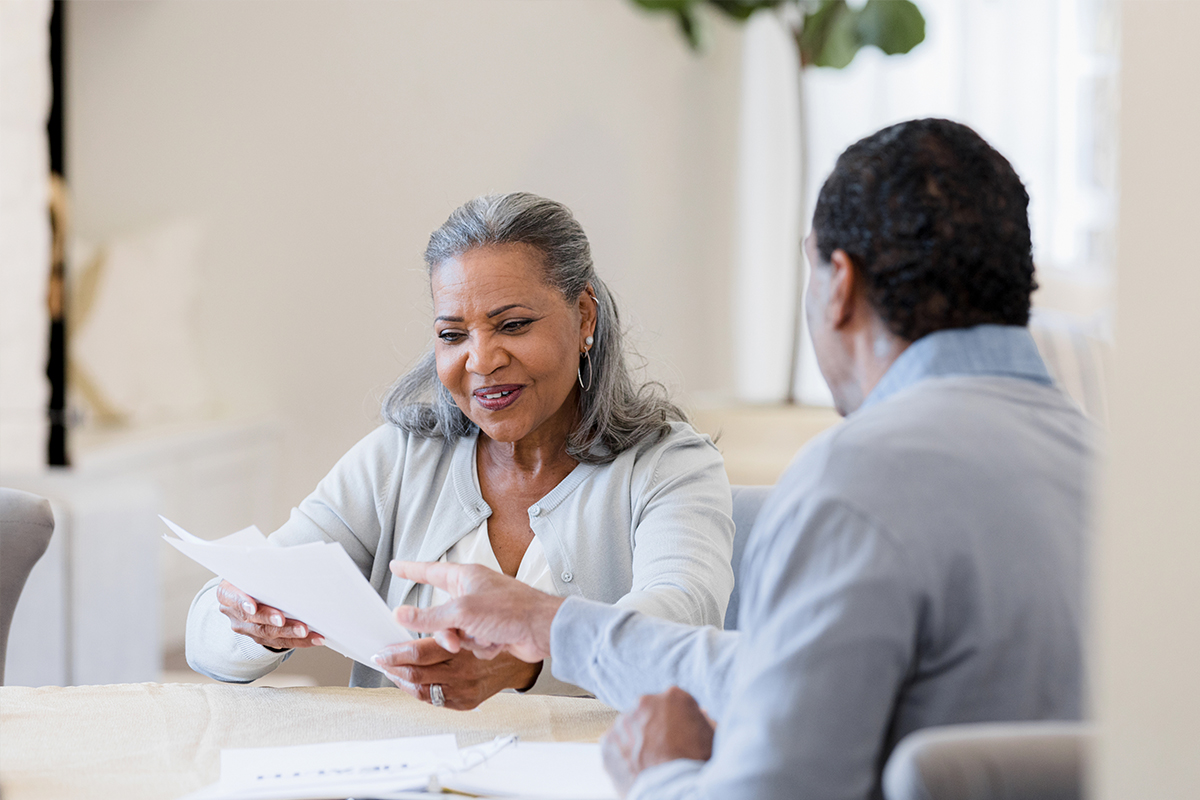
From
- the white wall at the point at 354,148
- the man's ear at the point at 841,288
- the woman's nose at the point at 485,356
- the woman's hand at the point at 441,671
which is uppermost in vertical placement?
the white wall at the point at 354,148

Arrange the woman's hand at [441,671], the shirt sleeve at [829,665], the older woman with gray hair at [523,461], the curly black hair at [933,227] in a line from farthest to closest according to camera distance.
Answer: the older woman with gray hair at [523,461] → the woman's hand at [441,671] → the curly black hair at [933,227] → the shirt sleeve at [829,665]

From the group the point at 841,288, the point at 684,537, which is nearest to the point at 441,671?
the point at 684,537

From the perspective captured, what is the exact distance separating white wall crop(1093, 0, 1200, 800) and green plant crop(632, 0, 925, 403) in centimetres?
260

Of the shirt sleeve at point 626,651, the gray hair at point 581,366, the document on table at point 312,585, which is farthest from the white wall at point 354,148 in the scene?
the shirt sleeve at point 626,651

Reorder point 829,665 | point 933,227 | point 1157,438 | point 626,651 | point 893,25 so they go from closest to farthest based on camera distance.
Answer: point 1157,438 < point 829,665 < point 933,227 < point 626,651 < point 893,25

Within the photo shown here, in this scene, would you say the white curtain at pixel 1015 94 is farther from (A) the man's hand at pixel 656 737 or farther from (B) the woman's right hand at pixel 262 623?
(A) the man's hand at pixel 656 737

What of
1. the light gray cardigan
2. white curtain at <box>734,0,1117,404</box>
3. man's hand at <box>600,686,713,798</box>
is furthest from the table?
white curtain at <box>734,0,1117,404</box>

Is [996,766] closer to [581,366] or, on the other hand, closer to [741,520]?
[741,520]

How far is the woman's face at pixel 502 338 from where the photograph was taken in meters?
1.32

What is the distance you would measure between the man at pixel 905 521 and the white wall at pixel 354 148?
283 cm

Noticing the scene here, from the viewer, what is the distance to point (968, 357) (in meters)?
0.70

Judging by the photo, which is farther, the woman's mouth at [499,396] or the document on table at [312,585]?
the woman's mouth at [499,396]

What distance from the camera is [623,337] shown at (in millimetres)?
1501

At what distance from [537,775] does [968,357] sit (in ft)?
1.56
